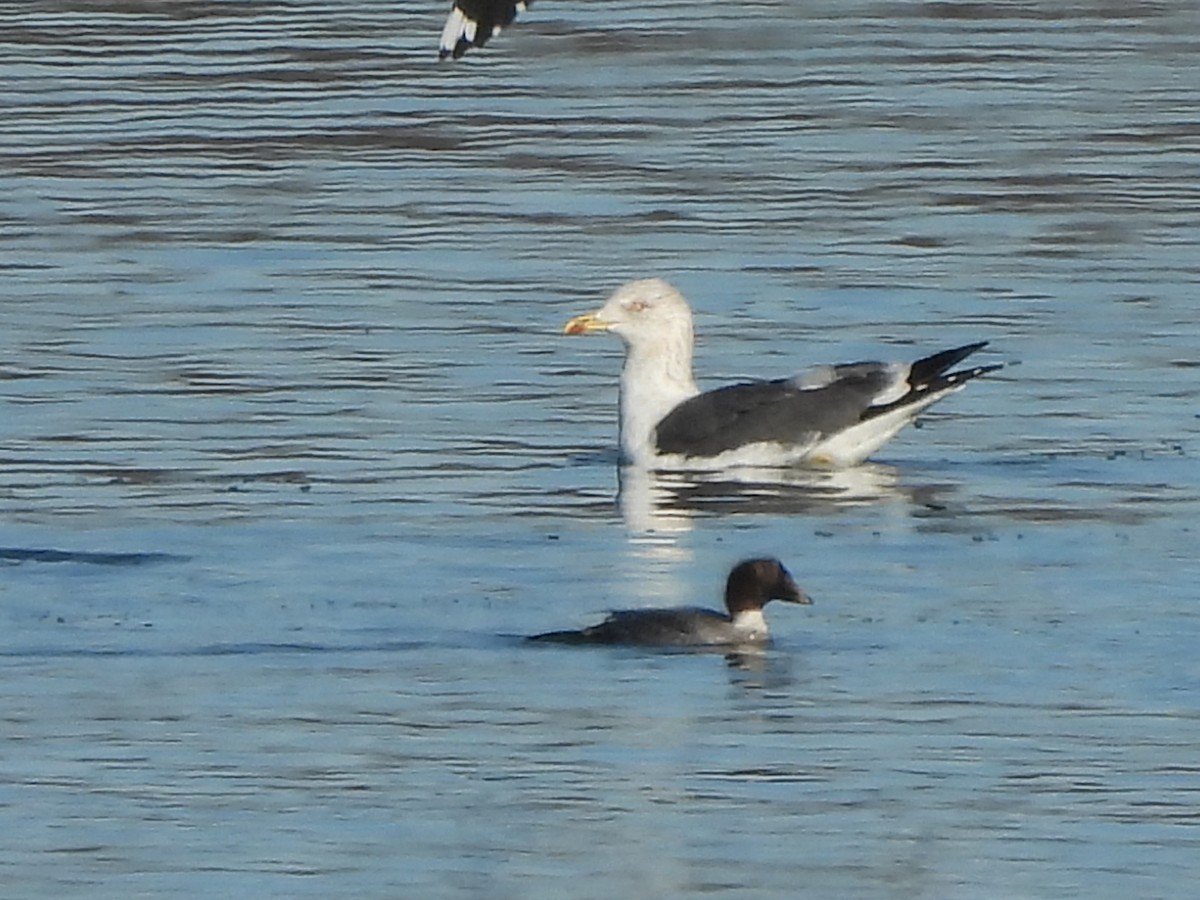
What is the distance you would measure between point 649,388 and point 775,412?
0.65m

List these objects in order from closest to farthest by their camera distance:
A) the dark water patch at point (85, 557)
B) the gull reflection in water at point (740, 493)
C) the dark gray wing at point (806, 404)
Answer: the dark water patch at point (85, 557)
the gull reflection in water at point (740, 493)
the dark gray wing at point (806, 404)

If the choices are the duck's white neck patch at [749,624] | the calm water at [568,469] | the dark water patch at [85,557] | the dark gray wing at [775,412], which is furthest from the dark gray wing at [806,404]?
the duck's white neck patch at [749,624]

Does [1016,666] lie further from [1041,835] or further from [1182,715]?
[1041,835]

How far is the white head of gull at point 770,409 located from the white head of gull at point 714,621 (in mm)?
3252

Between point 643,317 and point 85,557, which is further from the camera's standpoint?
point 643,317

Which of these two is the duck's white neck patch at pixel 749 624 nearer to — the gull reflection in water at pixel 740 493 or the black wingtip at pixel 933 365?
the gull reflection in water at pixel 740 493

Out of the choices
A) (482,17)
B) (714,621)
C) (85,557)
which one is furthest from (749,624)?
(482,17)

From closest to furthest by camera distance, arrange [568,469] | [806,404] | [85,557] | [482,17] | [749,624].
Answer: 1. [482,17]
2. [749,624]
3. [85,557]
4. [568,469]
5. [806,404]

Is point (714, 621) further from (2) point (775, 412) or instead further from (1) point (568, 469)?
(2) point (775, 412)

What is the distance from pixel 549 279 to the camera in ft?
63.5

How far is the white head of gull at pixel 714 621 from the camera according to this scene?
1236 cm

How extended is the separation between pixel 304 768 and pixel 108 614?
2.18m

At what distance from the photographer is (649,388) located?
1656 centimetres

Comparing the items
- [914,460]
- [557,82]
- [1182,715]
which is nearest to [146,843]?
[1182,715]
